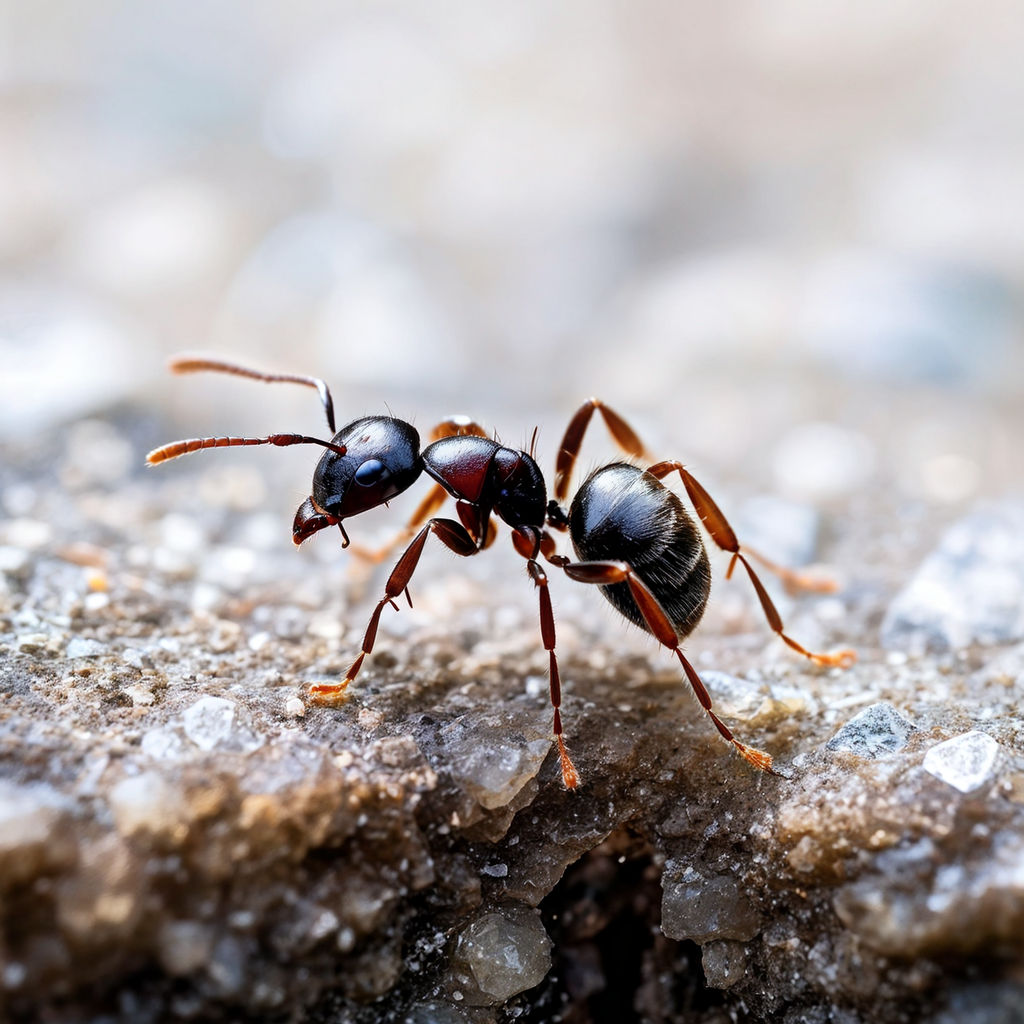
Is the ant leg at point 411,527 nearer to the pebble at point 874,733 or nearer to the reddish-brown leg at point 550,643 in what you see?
the reddish-brown leg at point 550,643

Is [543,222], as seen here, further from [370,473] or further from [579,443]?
[370,473]

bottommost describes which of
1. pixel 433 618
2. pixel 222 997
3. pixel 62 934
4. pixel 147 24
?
pixel 433 618

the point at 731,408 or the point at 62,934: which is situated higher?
the point at 62,934

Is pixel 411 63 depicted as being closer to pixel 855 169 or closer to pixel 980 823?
pixel 855 169

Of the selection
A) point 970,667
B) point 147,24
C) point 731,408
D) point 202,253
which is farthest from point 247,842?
point 147,24

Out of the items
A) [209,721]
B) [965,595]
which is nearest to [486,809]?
[209,721]
